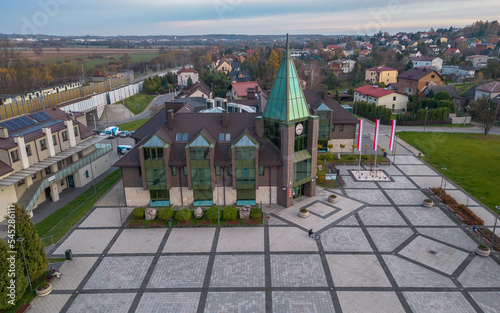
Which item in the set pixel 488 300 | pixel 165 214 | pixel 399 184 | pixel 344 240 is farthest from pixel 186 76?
pixel 488 300

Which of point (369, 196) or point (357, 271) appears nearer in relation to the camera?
point (357, 271)

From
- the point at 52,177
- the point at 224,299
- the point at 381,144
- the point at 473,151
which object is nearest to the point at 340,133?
the point at 381,144

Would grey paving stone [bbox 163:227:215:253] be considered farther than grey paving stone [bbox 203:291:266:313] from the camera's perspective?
Yes

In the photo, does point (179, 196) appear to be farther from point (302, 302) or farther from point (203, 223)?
point (302, 302)

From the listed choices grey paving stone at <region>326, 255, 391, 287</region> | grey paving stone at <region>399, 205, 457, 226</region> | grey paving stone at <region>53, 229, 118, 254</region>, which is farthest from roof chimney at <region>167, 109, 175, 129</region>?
grey paving stone at <region>399, 205, 457, 226</region>

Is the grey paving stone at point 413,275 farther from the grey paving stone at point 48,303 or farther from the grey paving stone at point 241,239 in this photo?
the grey paving stone at point 48,303

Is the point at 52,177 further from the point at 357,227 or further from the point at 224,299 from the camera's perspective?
the point at 357,227

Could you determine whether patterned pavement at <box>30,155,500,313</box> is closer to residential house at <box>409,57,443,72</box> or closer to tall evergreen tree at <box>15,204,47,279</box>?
tall evergreen tree at <box>15,204,47,279</box>
